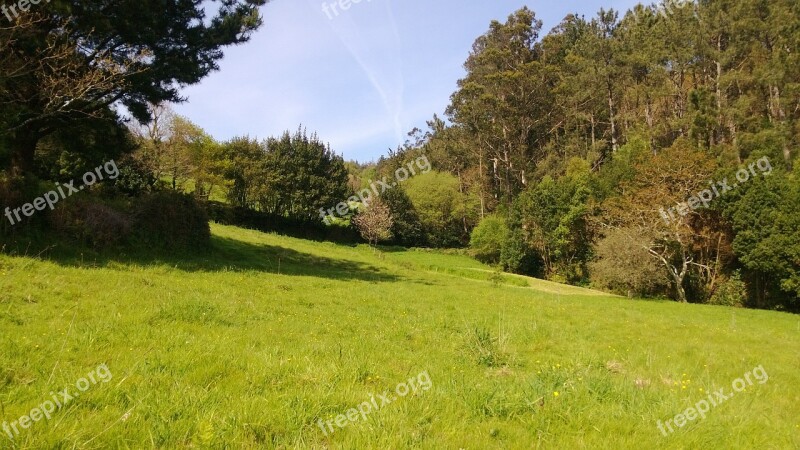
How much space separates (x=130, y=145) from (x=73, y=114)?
375 centimetres

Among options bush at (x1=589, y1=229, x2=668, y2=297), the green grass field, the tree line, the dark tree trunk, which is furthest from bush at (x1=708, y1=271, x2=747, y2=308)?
the dark tree trunk

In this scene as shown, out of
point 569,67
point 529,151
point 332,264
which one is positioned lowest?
point 332,264

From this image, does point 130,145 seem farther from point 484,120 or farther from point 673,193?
point 484,120

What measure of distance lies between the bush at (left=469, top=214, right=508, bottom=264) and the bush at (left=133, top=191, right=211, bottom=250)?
3895cm

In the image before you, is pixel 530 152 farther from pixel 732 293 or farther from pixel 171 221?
pixel 171 221

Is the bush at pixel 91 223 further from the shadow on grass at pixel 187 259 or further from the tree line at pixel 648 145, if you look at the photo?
the tree line at pixel 648 145

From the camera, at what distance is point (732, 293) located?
31.0 m

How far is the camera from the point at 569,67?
50.6 m

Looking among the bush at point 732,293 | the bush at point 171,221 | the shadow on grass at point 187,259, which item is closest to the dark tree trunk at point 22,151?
the bush at point 171,221

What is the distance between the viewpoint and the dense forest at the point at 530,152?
Answer: 48.8ft

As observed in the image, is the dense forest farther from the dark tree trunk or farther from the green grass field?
the green grass field

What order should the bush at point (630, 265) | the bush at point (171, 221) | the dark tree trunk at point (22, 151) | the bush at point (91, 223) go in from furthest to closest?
the bush at point (630, 265)
the bush at point (171, 221)
the dark tree trunk at point (22, 151)
the bush at point (91, 223)

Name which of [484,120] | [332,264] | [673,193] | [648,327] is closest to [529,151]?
[484,120]

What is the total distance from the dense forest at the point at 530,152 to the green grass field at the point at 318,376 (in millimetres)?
6760
